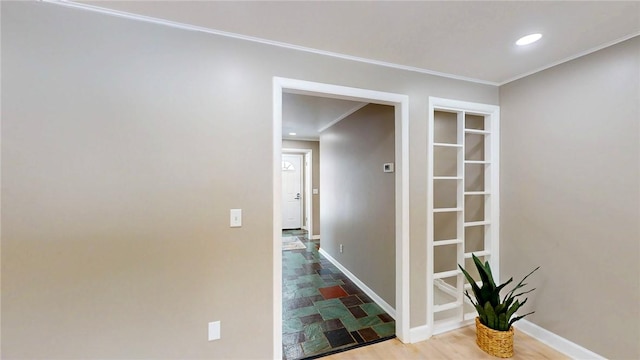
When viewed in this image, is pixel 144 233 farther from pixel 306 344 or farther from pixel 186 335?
pixel 306 344

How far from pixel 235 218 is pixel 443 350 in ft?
6.71

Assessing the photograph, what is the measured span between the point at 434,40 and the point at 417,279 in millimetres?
1951

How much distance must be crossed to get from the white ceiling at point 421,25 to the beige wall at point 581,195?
297mm

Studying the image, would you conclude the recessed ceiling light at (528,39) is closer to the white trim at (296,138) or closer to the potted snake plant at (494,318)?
the potted snake plant at (494,318)

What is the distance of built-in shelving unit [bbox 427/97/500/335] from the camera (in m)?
2.32

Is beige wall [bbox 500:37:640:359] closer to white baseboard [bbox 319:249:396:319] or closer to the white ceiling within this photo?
the white ceiling

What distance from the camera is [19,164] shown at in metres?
1.35

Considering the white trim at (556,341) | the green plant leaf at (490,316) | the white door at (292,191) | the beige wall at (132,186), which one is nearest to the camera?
the beige wall at (132,186)

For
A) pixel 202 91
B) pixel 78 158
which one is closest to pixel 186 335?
pixel 78 158

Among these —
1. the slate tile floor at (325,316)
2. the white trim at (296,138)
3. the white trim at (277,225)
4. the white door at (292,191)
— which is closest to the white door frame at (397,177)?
the white trim at (277,225)

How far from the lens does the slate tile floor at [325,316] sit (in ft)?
7.11

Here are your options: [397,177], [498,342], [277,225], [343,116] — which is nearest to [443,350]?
[498,342]

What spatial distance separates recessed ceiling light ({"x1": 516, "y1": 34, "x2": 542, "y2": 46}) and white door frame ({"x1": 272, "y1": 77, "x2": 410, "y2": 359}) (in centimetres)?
82

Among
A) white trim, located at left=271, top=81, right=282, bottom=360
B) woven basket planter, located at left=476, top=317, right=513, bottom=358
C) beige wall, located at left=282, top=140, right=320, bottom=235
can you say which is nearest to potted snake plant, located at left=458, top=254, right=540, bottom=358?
woven basket planter, located at left=476, top=317, right=513, bottom=358
